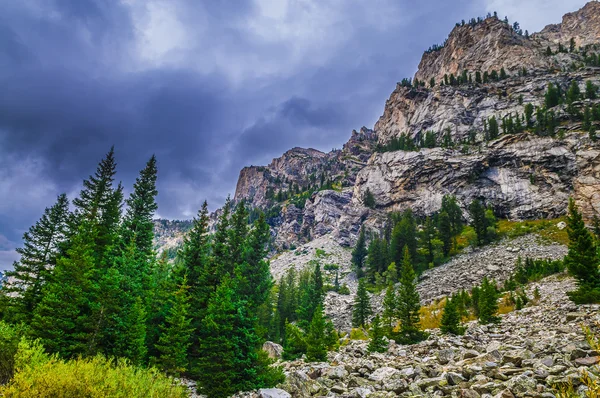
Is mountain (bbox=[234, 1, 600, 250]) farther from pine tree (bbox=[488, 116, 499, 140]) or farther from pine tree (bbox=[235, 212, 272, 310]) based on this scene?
pine tree (bbox=[235, 212, 272, 310])

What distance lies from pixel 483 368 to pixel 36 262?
36.4 metres

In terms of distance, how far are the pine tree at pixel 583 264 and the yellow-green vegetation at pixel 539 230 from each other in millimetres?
45196

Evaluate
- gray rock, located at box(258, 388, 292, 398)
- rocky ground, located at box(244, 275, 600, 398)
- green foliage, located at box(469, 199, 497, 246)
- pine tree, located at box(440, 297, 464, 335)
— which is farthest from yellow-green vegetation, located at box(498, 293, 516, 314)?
green foliage, located at box(469, 199, 497, 246)

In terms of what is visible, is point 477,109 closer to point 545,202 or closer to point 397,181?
point 397,181

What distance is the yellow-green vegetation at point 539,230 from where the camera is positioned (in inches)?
2527

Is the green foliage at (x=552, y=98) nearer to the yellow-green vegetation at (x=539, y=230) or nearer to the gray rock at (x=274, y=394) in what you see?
the yellow-green vegetation at (x=539, y=230)

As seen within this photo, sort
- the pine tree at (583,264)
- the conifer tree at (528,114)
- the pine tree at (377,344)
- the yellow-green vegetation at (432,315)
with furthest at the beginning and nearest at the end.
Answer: the conifer tree at (528,114), the yellow-green vegetation at (432,315), the pine tree at (377,344), the pine tree at (583,264)

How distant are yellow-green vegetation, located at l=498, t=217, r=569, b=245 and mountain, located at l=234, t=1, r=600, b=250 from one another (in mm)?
7612

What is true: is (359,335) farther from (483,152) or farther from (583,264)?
(483,152)

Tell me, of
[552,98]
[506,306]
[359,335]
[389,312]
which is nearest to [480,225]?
[506,306]

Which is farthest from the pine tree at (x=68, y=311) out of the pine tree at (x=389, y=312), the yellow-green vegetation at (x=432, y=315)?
the yellow-green vegetation at (x=432, y=315)

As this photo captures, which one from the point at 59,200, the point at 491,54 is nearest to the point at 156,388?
the point at 59,200

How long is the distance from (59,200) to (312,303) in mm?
42954

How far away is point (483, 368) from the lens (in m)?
11.3
